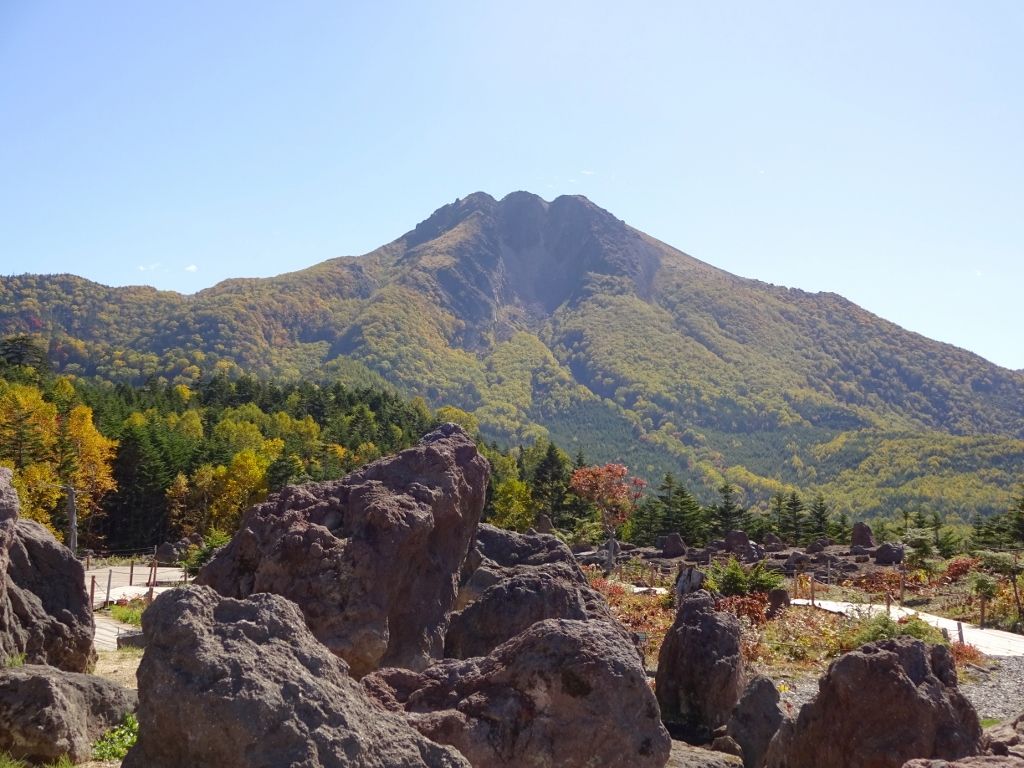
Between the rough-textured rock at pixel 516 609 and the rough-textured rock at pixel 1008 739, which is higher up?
the rough-textured rock at pixel 516 609

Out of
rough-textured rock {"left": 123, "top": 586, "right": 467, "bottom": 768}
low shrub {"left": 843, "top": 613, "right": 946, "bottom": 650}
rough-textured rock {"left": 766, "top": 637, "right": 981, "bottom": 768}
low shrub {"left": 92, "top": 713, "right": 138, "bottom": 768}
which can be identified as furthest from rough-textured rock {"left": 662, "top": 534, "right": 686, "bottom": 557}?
rough-textured rock {"left": 123, "top": 586, "right": 467, "bottom": 768}

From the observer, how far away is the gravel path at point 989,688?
1309cm

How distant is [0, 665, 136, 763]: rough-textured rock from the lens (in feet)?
21.1

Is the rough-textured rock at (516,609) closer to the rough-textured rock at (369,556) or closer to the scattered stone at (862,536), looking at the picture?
the rough-textured rock at (369,556)

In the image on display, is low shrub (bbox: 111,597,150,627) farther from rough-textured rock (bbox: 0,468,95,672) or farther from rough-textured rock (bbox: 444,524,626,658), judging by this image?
rough-textured rock (bbox: 444,524,626,658)

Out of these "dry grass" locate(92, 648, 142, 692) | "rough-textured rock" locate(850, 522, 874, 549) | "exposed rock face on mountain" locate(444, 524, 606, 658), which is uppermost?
"exposed rock face on mountain" locate(444, 524, 606, 658)

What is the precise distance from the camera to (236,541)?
959 cm

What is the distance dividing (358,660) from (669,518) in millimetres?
45502

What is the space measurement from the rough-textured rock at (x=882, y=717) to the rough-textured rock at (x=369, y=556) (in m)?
3.93

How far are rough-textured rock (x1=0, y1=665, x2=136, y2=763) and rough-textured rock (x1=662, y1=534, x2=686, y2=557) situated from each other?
3614 centimetres

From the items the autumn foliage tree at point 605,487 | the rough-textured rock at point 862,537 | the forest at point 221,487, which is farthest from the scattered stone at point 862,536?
the autumn foliage tree at point 605,487

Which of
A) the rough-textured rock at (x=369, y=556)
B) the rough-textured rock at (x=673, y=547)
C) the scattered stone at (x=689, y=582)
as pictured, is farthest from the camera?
the rough-textured rock at (x=673, y=547)

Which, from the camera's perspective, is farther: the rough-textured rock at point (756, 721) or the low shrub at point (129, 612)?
the low shrub at point (129, 612)

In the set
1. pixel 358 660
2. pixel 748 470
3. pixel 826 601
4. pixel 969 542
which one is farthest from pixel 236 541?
pixel 748 470
